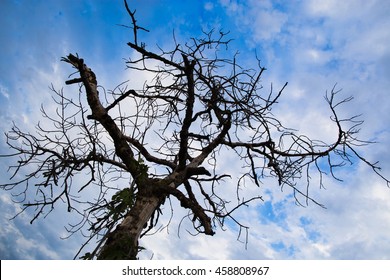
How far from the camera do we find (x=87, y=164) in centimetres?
389

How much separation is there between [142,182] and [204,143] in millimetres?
1696

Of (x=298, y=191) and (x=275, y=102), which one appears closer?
(x=275, y=102)

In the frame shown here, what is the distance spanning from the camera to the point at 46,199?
3.76 metres
